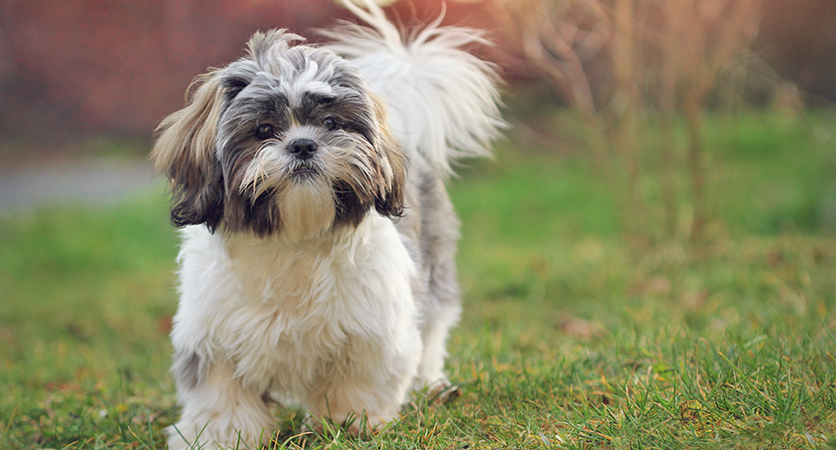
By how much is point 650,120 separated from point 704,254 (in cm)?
243

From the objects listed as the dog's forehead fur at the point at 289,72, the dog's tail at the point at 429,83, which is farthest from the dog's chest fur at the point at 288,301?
the dog's tail at the point at 429,83

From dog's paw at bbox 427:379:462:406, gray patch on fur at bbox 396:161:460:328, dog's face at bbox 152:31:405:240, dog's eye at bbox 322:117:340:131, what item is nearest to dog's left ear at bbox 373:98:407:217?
dog's face at bbox 152:31:405:240

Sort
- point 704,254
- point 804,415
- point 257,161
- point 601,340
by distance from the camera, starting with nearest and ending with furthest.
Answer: point 804,415 < point 257,161 < point 601,340 < point 704,254

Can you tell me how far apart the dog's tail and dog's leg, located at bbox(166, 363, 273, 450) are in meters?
1.11

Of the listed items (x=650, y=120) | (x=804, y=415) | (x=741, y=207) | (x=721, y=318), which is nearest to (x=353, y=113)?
(x=804, y=415)

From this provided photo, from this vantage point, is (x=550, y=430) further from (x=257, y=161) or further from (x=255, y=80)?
(x=255, y=80)

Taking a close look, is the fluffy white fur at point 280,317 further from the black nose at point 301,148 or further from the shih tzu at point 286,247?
the black nose at point 301,148

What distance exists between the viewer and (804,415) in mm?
1951

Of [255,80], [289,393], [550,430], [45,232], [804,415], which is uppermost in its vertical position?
[255,80]

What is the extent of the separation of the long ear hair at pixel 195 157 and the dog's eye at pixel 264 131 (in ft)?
0.52

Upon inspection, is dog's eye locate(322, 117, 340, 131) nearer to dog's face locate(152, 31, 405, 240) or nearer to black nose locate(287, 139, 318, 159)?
dog's face locate(152, 31, 405, 240)

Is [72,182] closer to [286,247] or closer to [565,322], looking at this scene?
[565,322]

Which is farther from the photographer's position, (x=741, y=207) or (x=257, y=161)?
(x=741, y=207)

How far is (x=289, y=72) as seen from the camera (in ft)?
7.24
